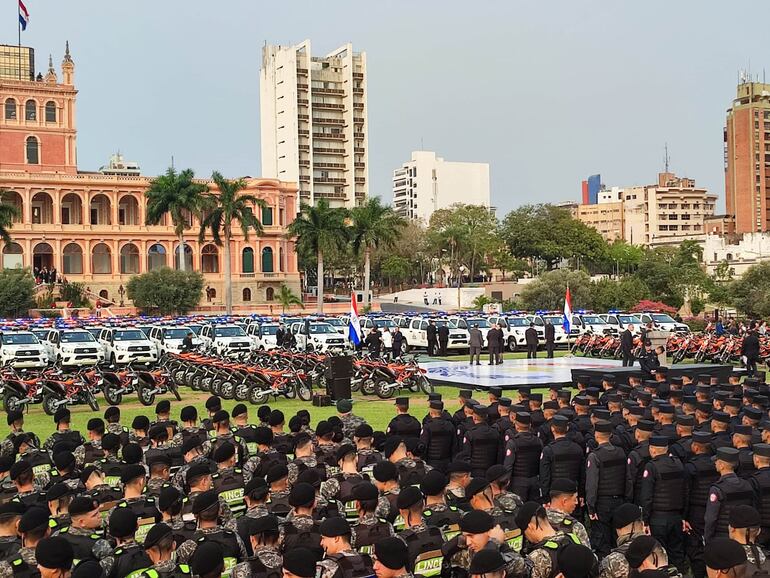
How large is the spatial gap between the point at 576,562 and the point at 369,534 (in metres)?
1.98

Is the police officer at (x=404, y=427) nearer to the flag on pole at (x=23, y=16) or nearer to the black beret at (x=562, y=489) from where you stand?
the black beret at (x=562, y=489)

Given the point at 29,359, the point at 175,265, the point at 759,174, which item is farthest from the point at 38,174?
the point at 759,174

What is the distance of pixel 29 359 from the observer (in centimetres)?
2756

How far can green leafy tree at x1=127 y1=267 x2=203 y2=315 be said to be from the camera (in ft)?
199

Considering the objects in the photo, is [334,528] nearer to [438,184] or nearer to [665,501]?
[665,501]

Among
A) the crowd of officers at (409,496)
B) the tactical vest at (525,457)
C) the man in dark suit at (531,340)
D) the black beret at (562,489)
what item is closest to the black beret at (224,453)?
the crowd of officers at (409,496)

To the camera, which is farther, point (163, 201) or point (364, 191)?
point (364, 191)

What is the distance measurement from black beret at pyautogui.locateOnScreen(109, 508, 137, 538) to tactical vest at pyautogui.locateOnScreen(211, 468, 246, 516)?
6.17 ft

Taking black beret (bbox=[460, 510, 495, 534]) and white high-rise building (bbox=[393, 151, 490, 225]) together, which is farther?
white high-rise building (bbox=[393, 151, 490, 225])

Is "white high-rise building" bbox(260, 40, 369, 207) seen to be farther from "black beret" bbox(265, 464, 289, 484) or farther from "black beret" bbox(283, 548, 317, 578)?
"black beret" bbox(283, 548, 317, 578)

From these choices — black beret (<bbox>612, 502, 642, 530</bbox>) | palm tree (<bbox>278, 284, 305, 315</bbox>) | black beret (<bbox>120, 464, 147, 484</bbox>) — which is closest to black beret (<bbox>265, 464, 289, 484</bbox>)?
black beret (<bbox>120, 464, 147, 484</bbox>)

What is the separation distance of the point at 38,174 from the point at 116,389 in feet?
185

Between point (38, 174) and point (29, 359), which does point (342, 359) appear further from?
point (38, 174)

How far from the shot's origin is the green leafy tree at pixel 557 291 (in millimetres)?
54875
